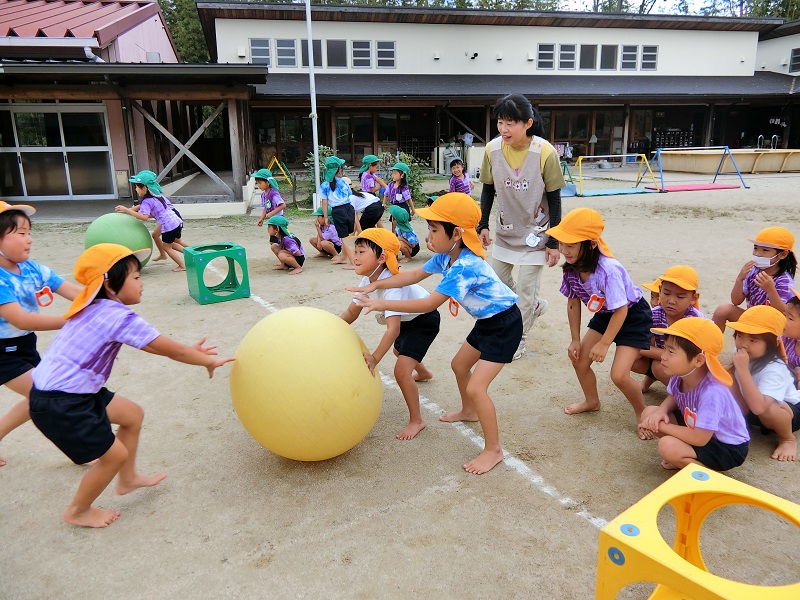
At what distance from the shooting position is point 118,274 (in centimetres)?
284

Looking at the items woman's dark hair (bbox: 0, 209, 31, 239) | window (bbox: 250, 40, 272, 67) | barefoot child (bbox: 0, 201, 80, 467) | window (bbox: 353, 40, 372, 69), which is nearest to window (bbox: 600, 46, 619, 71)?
window (bbox: 353, 40, 372, 69)

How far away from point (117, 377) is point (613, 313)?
13.3 ft

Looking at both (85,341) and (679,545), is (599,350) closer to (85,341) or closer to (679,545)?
(679,545)

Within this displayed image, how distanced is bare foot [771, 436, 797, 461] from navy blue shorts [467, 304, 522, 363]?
1.70m

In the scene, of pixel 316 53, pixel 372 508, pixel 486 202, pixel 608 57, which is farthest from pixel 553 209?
pixel 608 57

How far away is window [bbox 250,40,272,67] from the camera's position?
23.7 metres

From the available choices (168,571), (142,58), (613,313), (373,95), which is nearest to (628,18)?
(373,95)

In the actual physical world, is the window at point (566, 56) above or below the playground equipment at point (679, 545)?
above

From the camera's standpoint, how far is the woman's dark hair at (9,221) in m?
3.38

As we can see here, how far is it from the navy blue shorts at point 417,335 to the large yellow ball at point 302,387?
0.53m

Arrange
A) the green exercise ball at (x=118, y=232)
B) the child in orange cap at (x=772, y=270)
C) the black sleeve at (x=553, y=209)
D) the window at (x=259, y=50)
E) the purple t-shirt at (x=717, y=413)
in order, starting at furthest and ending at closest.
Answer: the window at (x=259, y=50), the green exercise ball at (x=118, y=232), the black sleeve at (x=553, y=209), the child in orange cap at (x=772, y=270), the purple t-shirt at (x=717, y=413)

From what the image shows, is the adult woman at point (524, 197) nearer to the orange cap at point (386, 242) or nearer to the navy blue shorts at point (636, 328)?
the navy blue shorts at point (636, 328)

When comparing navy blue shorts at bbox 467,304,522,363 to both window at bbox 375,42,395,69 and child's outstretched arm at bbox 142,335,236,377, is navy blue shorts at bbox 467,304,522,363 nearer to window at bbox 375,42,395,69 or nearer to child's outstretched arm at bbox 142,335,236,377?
child's outstretched arm at bbox 142,335,236,377

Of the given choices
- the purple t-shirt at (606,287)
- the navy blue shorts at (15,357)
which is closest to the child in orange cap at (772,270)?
the purple t-shirt at (606,287)
